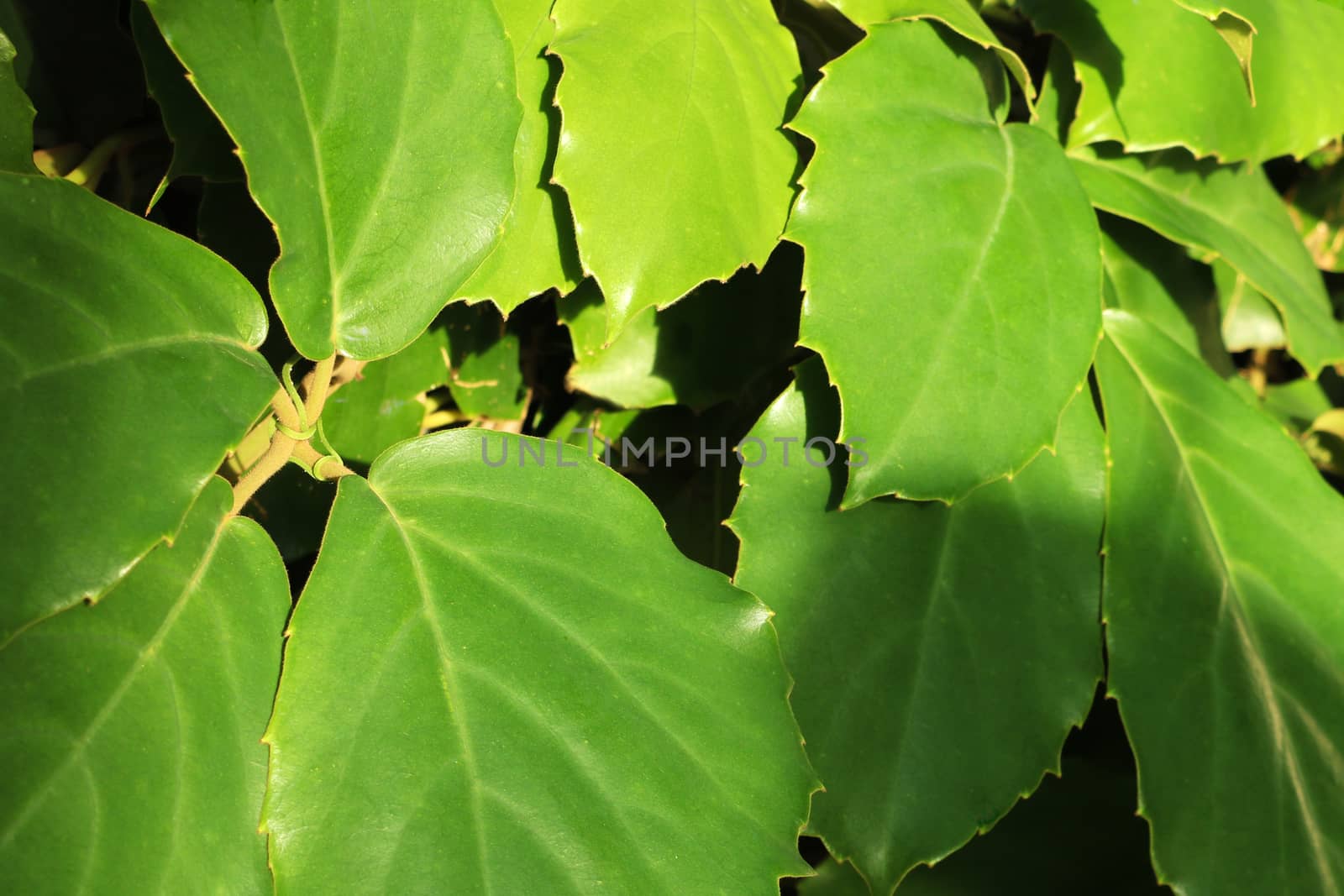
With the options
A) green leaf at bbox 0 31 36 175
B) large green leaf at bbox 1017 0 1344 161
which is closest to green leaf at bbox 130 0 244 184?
green leaf at bbox 0 31 36 175

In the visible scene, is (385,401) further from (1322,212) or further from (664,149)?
(1322,212)

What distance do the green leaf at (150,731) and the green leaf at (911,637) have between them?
1.10 feet

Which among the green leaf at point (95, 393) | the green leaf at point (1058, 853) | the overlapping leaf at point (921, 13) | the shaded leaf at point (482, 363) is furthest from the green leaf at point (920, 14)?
the green leaf at point (1058, 853)

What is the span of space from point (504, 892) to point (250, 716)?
0.51 feet

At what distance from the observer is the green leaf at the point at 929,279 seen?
0.67 metres

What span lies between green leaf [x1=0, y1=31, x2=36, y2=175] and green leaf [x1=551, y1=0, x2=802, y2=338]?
11.3 inches

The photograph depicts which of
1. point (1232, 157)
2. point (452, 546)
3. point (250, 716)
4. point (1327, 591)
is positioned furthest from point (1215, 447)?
point (250, 716)

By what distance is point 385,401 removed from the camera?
806 mm

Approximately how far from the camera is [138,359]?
46cm

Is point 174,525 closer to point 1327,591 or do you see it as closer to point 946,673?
point 946,673

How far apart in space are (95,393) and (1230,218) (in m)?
1.05

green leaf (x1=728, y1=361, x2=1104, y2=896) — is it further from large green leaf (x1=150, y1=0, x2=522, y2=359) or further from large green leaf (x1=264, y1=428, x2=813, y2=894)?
large green leaf (x1=150, y1=0, x2=522, y2=359)

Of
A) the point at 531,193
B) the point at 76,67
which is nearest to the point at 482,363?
the point at 531,193

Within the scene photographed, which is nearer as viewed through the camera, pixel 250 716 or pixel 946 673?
pixel 250 716
